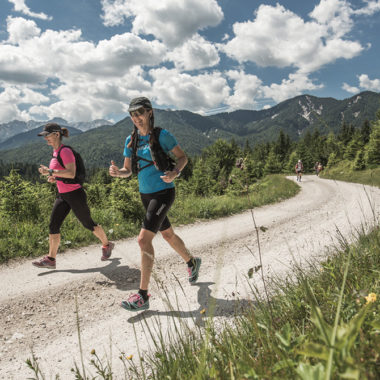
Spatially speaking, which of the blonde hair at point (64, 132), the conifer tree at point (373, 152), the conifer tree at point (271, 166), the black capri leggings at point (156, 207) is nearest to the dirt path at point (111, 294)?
the conifer tree at point (373, 152)

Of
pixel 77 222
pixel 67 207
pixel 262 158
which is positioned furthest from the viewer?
pixel 262 158

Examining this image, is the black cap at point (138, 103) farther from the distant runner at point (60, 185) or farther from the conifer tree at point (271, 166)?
the conifer tree at point (271, 166)

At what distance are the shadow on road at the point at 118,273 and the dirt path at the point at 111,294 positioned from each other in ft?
0.06

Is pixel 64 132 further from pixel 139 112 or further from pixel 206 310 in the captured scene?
pixel 206 310

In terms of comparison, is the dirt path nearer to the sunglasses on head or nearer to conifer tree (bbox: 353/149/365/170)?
conifer tree (bbox: 353/149/365/170)

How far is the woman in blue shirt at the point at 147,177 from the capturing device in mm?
3578

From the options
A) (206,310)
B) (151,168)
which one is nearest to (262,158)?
(151,168)

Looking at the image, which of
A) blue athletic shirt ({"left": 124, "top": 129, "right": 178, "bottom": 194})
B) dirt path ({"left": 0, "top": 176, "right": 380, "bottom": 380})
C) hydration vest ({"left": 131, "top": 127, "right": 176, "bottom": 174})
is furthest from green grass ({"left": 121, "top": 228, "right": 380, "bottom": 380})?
hydration vest ({"left": 131, "top": 127, "right": 176, "bottom": 174})

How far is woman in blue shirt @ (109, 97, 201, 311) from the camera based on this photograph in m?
3.58

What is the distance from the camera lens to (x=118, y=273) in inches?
193

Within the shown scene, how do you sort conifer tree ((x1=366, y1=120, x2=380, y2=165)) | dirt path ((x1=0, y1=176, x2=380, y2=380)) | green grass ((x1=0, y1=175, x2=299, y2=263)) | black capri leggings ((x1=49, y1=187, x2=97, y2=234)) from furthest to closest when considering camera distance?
green grass ((x1=0, y1=175, x2=299, y2=263)) < black capri leggings ((x1=49, y1=187, x2=97, y2=234)) < conifer tree ((x1=366, y1=120, x2=380, y2=165)) < dirt path ((x1=0, y1=176, x2=380, y2=380))

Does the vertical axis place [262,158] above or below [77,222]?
above

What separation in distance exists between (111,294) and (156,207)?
170cm

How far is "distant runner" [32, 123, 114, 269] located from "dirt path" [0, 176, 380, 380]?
0.51 metres
